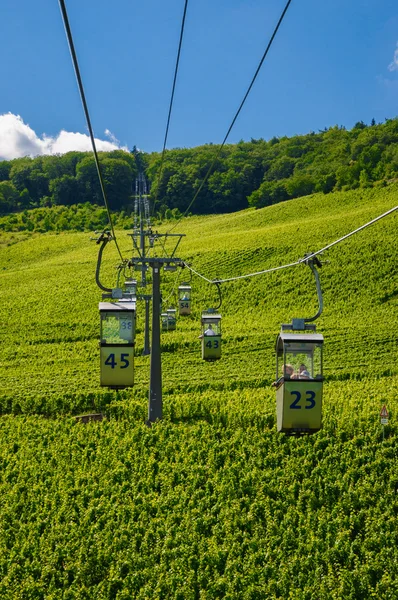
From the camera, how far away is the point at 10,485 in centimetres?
1878

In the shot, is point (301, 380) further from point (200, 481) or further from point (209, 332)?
point (209, 332)

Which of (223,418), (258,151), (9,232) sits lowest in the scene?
(223,418)

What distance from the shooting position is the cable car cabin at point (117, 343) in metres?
13.2

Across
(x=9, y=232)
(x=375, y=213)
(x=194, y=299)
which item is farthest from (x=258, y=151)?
(x=194, y=299)

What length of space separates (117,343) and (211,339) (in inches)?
299

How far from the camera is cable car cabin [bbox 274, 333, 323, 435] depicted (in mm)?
10898

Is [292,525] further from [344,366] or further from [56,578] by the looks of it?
[344,366]

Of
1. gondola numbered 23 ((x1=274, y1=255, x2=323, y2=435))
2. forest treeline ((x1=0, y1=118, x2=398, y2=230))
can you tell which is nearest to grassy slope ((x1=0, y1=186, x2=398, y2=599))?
gondola numbered 23 ((x1=274, y1=255, x2=323, y2=435))

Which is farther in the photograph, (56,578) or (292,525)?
(292,525)

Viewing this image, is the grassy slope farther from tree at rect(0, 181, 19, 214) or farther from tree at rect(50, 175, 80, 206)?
tree at rect(0, 181, 19, 214)

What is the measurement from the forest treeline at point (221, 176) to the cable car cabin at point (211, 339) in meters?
65.9

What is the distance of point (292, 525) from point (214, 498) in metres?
2.37

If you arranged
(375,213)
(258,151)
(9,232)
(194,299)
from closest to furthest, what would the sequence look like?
1. (194,299)
2. (375,213)
3. (9,232)
4. (258,151)

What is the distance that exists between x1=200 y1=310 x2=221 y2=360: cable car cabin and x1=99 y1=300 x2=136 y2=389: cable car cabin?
23.2ft
